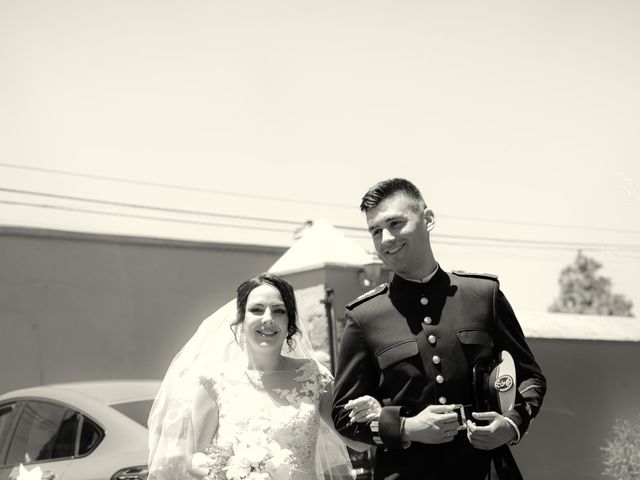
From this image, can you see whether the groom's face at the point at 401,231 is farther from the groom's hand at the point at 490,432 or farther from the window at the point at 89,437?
the window at the point at 89,437

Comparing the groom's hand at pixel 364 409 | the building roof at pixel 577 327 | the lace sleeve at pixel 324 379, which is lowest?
the groom's hand at pixel 364 409

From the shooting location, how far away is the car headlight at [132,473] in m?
4.27

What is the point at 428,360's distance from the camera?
8.66 ft

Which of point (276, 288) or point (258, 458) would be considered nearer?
point (258, 458)

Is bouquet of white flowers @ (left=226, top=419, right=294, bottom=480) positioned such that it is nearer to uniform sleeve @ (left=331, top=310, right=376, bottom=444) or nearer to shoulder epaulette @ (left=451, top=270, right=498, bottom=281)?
uniform sleeve @ (left=331, top=310, right=376, bottom=444)

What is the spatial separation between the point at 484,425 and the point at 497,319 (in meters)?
0.41

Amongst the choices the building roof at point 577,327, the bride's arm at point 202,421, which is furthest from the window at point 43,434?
the building roof at point 577,327

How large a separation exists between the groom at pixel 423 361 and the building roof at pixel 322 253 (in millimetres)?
4637

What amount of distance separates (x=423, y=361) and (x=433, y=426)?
27cm

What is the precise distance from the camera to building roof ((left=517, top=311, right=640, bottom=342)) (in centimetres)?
721

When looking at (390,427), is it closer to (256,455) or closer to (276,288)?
(256,455)

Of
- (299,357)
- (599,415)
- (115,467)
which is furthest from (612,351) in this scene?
(115,467)

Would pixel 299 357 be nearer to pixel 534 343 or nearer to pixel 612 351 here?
pixel 534 343

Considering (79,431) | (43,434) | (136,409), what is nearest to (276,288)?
(136,409)
